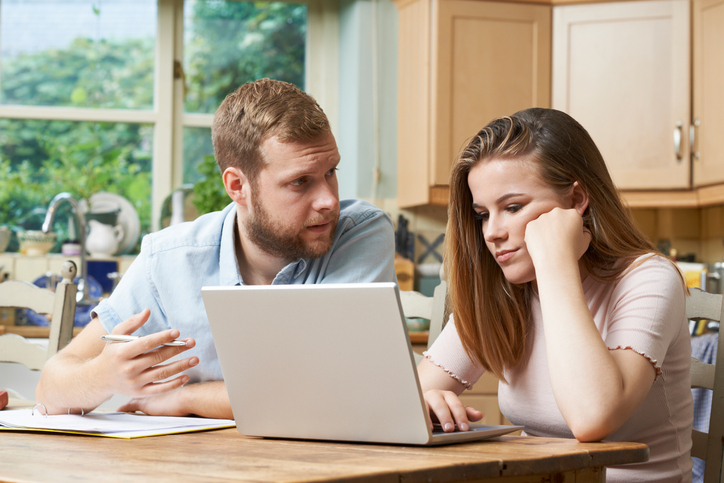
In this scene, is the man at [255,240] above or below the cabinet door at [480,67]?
below

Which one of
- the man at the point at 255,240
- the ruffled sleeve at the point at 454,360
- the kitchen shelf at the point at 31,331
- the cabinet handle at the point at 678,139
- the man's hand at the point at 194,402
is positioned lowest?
the kitchen shelf at the point at 31,331

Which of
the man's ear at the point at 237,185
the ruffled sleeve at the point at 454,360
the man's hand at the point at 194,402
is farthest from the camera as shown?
the man's ear at the point at 237,185

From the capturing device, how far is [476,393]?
267 centimetres

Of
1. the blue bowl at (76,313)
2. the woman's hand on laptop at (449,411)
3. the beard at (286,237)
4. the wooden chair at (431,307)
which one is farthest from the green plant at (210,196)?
the woman's hand on laptop at (449,411)

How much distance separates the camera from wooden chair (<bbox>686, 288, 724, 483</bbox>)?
1194 mm

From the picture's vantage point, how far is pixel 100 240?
3012 millimetres

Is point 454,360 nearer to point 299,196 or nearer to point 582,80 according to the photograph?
point 299,196

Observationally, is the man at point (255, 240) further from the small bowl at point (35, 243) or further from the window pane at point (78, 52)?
the window pane at point (78, 52)

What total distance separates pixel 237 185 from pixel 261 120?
149 millimetres

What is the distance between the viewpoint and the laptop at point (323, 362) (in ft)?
2.46

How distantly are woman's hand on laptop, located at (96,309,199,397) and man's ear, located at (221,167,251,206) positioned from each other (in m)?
0.45

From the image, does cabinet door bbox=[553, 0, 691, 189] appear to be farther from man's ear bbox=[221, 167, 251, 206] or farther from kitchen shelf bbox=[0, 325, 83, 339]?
kitchen shelf bbox=[0, 325, 83, 339]

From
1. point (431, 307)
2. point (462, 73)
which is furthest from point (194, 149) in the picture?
point (431, 307)

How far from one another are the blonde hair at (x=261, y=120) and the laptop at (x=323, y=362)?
53cm
